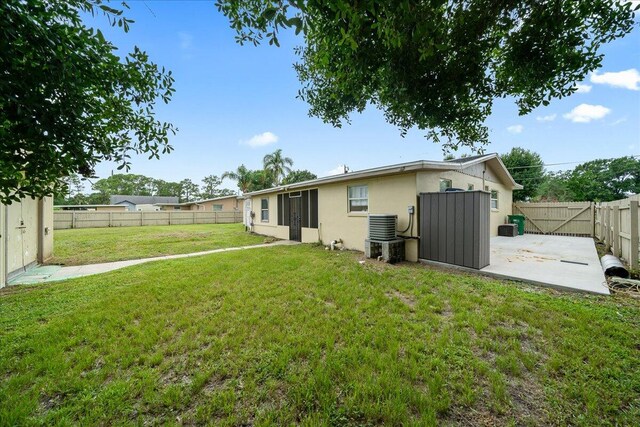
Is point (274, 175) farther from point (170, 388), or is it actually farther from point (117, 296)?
point (170, 388)

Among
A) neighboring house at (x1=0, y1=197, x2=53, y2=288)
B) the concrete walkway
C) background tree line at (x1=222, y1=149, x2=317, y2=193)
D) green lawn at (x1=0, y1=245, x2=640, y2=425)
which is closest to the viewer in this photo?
green lawn at (x1=0, y1=245, x2=640, y2=425)

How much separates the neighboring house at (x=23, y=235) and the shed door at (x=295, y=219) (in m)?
7.85

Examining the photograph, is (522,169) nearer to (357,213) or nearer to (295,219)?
(357,213)

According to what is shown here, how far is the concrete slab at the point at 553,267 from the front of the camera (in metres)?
4.64

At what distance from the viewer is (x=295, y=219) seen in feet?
37.9

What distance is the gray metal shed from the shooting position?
5.58m

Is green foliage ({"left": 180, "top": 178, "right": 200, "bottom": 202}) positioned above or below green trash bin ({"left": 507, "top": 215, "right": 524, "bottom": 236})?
above

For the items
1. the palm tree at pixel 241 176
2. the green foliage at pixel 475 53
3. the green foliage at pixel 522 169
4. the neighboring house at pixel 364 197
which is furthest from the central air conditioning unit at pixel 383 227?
the palm tree at pixel 241 176

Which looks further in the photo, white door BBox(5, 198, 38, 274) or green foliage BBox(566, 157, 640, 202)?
green foliage BBox(566, 157, 640, 202)

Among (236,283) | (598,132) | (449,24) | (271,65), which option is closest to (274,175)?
(271,65)

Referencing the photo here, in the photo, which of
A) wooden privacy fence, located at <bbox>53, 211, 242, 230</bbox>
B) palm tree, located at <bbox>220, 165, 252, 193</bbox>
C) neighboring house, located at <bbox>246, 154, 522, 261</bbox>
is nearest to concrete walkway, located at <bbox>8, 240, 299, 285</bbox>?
neighboring house, located at <bbox>246, 154, 522, 261</bbox>

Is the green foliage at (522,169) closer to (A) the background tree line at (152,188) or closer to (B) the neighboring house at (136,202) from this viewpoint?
(A) the background tree line at (152,188)

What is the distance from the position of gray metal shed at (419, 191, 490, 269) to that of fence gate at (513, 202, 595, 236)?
10.2 meters

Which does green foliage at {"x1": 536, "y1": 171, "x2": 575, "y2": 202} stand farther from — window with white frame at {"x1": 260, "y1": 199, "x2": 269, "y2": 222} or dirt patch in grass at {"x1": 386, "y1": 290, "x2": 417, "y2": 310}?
dirt patch in grass at {"x1": 386, "y1": 290, "x2": 417, "y2": 310}
